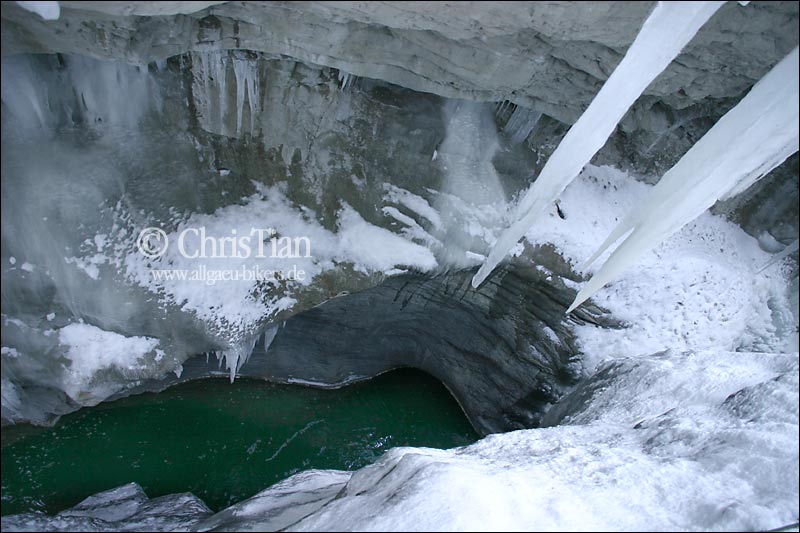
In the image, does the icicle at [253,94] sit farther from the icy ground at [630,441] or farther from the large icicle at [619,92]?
the large icicle at [619,92]

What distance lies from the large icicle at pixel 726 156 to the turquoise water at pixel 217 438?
14.2ft

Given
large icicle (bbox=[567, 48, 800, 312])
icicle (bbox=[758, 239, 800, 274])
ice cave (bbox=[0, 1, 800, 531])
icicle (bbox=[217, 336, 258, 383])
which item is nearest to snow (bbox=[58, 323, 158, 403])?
ice cave (bbox=[0, 1, 800, 531])

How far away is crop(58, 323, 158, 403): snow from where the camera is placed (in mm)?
6613

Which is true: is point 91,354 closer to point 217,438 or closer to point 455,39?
point 217,438

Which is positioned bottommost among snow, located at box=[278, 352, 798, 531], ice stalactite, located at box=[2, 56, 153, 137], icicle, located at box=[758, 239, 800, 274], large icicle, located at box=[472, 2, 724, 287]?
snow, located at box=[278, 352, 798, 531]

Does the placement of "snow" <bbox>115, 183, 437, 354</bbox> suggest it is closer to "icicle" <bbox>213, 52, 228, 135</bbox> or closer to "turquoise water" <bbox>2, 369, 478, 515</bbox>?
"icicle" <bbox>213, 52, 228, 135</bbox>

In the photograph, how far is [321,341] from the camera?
8773mm

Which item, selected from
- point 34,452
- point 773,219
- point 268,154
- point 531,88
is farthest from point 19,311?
point 773,219

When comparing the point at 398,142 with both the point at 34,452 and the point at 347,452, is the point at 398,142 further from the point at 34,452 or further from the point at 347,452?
the point at 34,452

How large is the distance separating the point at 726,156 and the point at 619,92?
1225mm

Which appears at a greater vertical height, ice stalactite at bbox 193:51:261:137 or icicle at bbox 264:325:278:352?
ice stalactite at bbox 193:51:261:137

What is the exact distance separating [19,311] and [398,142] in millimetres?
4629

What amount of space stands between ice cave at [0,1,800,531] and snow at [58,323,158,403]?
0.03 meters

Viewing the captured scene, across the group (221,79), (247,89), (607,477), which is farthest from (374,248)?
(607,477)
